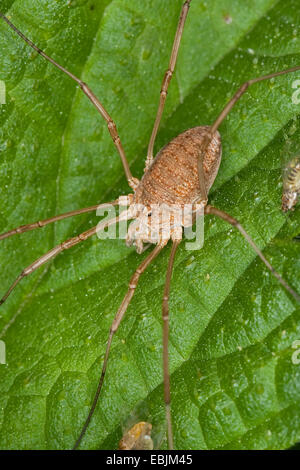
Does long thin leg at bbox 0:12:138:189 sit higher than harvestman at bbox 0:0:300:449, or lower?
higher

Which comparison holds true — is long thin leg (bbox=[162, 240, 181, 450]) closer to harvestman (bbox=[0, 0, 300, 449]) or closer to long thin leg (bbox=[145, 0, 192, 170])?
harvestman (bbox=[0, 0, 300, 449])

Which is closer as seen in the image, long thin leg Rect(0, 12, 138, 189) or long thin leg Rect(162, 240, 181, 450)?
long thin leg Rect(162, 240, 181, 450)

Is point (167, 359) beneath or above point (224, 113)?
beneath

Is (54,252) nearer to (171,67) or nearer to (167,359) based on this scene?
(167,359)

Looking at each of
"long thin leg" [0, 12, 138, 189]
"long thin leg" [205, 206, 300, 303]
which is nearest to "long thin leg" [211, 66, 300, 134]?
"long thin leg" [205, 206, 300, 303]

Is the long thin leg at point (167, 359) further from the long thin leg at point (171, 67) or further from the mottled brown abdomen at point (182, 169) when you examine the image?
the long thin leg at point (171, 67)

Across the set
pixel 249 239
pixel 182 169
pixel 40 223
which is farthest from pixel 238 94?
pixel 40 223

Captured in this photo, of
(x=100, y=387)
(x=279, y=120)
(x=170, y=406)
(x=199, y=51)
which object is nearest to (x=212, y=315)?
(x=170, y=406)

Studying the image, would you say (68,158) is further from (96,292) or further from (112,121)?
(96,292)

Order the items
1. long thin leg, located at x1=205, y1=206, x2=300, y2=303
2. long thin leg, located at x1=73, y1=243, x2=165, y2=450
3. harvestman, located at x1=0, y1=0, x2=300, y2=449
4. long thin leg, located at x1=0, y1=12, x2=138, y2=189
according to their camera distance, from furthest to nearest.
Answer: long thin leg, located at x1=0, y1=12, x2=138, y2=189, harvestman, located at x1=0, y1=0, x2=300, y2=449, long thin leg, located at x1=73, y1=243, x2=165, y2=450, long thin leg, located at x1=205, y1=206, x2=300, y2=303
